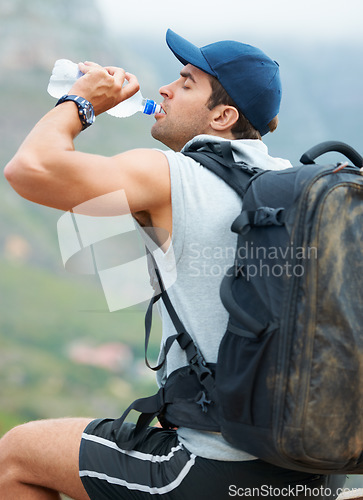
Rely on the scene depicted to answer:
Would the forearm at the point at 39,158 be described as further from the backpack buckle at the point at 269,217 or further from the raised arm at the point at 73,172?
the backpack buckle at the point at 269,217

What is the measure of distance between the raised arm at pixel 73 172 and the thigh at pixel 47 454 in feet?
1.77

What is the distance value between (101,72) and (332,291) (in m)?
0.80

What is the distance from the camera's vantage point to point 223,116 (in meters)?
1.82

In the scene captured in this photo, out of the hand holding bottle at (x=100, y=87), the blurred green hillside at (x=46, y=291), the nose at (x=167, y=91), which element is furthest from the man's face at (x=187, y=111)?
the blurred green hillside at (x=46, y=291)

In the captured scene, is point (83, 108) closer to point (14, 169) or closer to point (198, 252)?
point (14, 169)

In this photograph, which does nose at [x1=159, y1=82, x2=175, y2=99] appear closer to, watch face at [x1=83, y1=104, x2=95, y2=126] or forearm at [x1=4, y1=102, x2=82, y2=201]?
watch face at [x1=83, y1=104, x2=95, y2=126]

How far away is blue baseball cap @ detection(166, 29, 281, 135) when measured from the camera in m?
1.79

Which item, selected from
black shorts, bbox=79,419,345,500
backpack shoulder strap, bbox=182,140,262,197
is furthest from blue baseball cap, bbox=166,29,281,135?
black shorts, bbox=79,419,345,500

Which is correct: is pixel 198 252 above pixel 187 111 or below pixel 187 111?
below

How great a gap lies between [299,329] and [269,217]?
0.76ft

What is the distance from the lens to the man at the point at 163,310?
1.29 metres

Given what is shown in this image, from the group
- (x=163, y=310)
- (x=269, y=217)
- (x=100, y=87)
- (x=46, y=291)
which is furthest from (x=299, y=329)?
(x=46, y=291)

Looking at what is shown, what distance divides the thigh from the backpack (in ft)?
1.29

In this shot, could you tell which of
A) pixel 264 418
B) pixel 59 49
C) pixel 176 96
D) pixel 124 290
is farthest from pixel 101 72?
pixel 59 49
